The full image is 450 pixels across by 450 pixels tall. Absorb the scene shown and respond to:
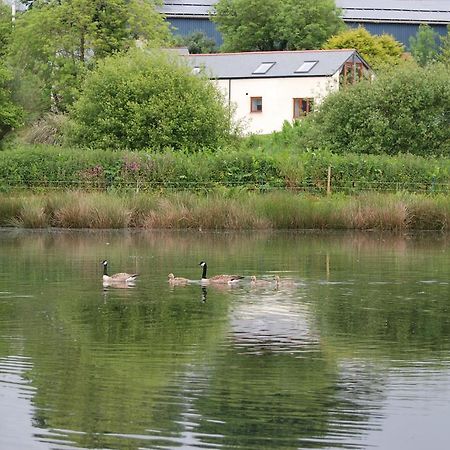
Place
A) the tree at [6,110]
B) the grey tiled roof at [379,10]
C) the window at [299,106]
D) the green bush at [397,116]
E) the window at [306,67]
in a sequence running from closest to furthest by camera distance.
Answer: the green bush at [397,116] → the tree at [6,110] → the window at [306,67] → the window at [299,106] → the grey tiled roof at [379,10]

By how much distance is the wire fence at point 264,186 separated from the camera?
140 feet

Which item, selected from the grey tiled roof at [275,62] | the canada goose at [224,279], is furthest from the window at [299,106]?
the canada goose at [224,279]

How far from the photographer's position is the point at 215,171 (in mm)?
43625

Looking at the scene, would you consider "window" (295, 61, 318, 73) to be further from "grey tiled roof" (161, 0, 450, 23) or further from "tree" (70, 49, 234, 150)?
"grey tiled roof" (161, 0, 450, 23)

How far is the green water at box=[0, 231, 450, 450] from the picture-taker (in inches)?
489

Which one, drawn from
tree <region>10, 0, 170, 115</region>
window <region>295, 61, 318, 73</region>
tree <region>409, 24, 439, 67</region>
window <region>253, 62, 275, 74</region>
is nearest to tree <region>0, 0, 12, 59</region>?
tree <region>10, 0, 170, 115</region>

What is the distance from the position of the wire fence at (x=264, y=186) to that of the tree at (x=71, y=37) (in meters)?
12.6

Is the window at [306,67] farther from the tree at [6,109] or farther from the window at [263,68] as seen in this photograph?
the tree at [6,109]

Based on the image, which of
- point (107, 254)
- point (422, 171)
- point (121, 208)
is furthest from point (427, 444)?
point (422, 171)

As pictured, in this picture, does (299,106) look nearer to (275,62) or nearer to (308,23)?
(275,62)

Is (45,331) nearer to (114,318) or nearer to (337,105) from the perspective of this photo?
(114,318)

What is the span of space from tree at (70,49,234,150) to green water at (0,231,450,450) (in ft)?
60.8

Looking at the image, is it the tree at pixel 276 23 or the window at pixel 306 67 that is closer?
the window at pixel 306 67

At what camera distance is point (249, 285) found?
23750 mm
